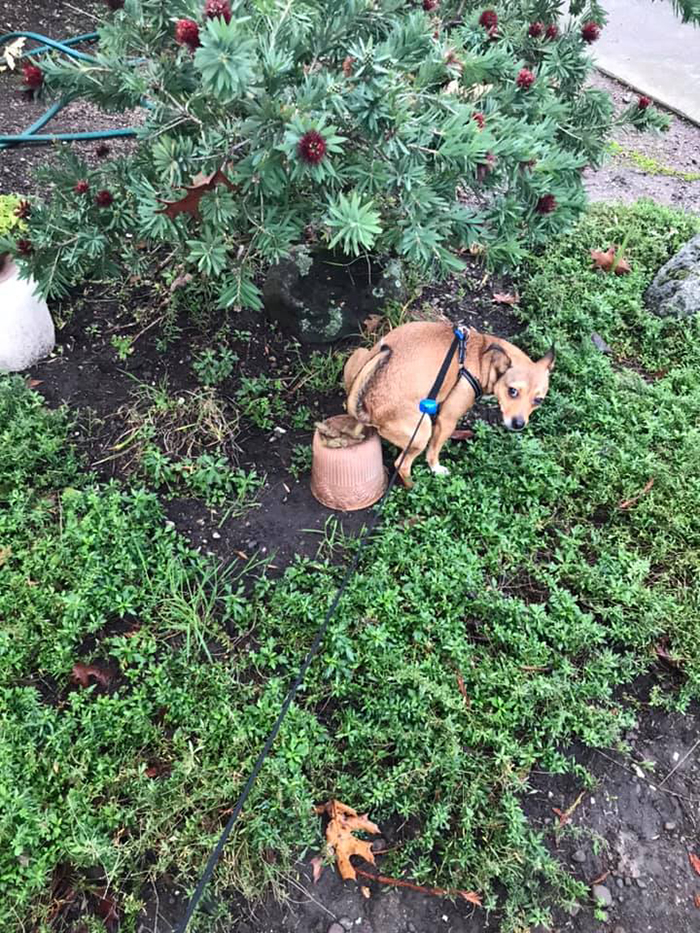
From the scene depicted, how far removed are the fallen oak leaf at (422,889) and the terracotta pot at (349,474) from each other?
1.53m

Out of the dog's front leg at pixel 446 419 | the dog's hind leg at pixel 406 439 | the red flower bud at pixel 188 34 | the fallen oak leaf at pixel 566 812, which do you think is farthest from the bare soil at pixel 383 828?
the red flower bud at pixel 188 34

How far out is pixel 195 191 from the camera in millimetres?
2537

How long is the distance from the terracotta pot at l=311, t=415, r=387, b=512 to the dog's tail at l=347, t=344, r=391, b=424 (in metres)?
0.12

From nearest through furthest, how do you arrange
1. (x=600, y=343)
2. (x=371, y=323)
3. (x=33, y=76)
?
(x=33, y=76), (x=371, y=323), (x=600, y=343)

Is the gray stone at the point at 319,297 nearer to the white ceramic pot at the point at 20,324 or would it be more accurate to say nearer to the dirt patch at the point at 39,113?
the white ceramic pot at the point at 20,324

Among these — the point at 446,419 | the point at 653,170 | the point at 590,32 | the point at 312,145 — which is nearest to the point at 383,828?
the point at 446,419

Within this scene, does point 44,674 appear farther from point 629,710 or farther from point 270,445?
point 629,710

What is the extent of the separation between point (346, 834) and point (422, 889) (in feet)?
1.02

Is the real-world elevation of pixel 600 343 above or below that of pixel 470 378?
below

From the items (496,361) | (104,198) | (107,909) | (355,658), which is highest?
(104,198)

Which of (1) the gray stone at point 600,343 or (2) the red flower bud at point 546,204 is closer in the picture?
(2) the red flower bud at point 546,204

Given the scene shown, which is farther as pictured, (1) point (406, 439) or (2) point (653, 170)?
(2) point (653, 170)

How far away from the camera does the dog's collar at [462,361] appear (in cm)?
289

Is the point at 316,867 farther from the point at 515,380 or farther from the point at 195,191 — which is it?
the point at 195,191
